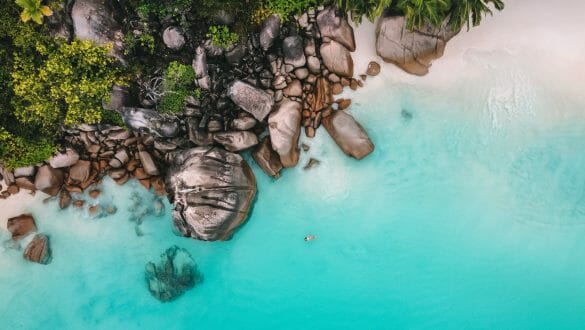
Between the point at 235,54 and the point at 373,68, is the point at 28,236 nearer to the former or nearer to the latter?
the point at 235,54

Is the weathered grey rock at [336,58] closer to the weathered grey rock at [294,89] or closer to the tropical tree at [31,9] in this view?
the weathered grey rock at [294,89]

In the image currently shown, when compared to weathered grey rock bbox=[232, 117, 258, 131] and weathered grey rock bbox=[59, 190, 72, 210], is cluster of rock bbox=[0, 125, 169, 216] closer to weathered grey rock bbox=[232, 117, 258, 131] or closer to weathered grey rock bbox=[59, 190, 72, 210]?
weathered grey rock bbox=[59, 190, 72, 210]

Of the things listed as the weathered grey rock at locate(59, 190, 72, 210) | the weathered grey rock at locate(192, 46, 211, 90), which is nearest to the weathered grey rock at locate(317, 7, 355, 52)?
the weathered grey rock at locate(192, 46, 211, 90)

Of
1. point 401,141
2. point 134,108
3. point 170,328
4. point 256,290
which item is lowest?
point 170,328

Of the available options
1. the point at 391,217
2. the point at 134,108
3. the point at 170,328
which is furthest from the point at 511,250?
the point at 134,108

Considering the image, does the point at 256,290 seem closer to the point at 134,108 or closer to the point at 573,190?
the point at 134,108
